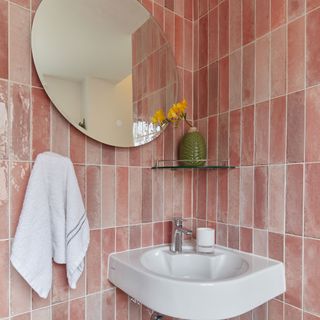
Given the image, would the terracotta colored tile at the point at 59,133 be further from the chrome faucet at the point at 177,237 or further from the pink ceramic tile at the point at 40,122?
the chrome faucet at the point at 177,237

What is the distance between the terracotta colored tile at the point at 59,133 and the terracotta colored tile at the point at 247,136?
71 centimetres

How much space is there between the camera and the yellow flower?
1253mm

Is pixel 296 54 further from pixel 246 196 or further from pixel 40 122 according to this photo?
pixel 40 122

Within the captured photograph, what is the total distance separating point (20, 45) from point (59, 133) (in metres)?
0.33

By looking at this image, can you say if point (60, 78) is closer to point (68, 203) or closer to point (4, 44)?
point (4, 44)

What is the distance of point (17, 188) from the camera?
0.92 metres

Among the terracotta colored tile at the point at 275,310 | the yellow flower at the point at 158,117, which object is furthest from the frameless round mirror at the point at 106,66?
the terracotta colored tile at the point at 275,310

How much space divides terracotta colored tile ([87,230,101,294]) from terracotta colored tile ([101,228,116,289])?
0.02 m

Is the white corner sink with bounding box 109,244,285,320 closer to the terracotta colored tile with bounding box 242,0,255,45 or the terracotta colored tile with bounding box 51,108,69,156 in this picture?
the terracotta colored tile with bounding box 51,108,69,156

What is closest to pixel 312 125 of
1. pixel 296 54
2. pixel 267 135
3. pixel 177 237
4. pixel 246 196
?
pixel 267 135

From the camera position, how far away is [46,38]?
0.98 metres

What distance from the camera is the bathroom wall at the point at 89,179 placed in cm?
91

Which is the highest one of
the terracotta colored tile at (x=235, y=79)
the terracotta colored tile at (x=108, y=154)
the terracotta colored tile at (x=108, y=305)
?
the terracotta colored tile at (x=235, y=79)

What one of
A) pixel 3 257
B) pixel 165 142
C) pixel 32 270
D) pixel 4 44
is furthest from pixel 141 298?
pixel 4 44
